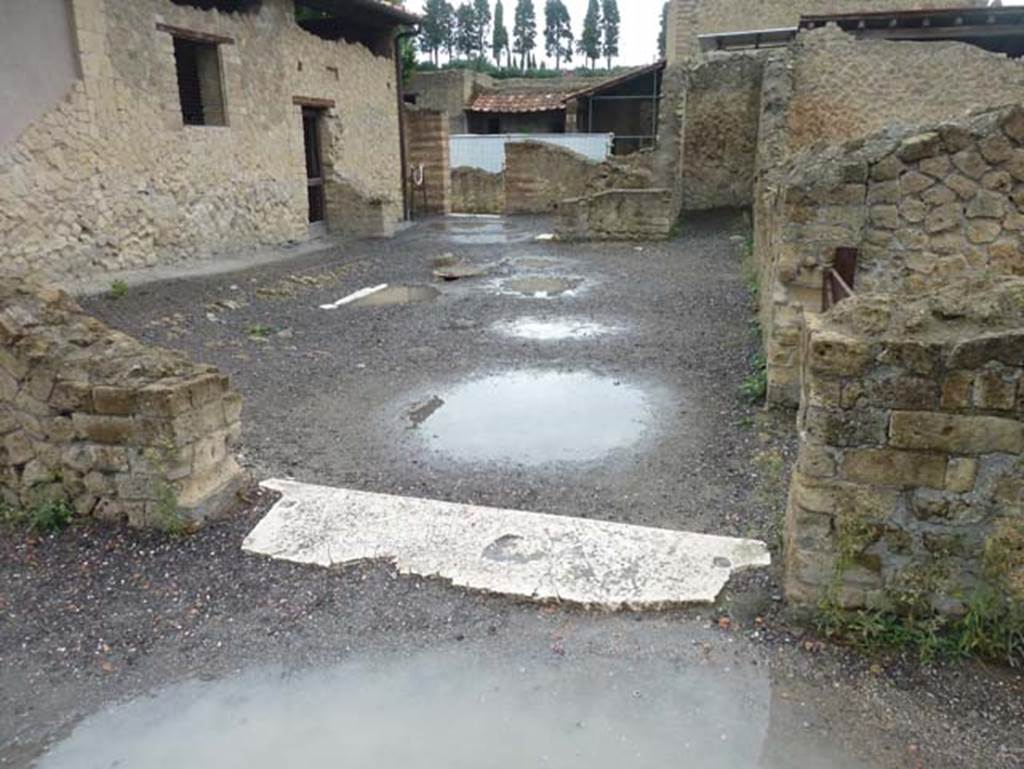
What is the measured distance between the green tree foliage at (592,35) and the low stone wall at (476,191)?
44506 millimetres

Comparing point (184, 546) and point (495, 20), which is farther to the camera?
point (495, 20)

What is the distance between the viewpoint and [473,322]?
816 centimetres

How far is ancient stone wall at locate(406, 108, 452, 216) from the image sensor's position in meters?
19.2

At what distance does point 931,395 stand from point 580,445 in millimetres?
2448

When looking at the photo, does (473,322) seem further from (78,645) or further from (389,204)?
(389,204)

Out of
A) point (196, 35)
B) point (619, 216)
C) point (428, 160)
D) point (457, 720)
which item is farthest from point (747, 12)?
point (457, 720)

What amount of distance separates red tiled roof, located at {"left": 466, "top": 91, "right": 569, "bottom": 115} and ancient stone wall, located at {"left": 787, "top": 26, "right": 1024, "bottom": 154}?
513 inches

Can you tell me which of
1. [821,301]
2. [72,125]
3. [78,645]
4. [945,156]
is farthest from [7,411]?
[72,125]

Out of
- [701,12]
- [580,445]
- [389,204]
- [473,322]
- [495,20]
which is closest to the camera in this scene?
[580,445]

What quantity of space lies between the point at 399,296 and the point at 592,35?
58.2 metres

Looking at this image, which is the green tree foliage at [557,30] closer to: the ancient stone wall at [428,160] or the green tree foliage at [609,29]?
the green tree foliage at [609,29]

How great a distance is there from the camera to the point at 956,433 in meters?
2.52

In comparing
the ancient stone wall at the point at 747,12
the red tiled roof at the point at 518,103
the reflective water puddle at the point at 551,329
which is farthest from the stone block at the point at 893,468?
the red tiled roof at the point at 518,103

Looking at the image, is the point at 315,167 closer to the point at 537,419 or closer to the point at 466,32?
the point at 537,419
